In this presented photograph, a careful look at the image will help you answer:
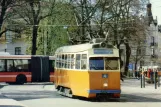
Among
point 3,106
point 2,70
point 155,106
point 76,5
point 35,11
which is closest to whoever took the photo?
point 3,106

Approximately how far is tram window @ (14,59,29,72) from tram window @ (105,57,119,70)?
22.8 m

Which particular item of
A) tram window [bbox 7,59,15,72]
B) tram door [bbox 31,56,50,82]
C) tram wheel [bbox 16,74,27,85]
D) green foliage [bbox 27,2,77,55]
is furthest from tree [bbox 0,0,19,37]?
green foliage [bbox 27,2,77,55]

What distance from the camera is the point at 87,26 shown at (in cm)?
4834

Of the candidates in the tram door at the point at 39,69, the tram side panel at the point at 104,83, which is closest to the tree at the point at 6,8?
the tram door at the point at 39,69

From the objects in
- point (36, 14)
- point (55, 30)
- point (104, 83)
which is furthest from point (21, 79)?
point (104, 83)

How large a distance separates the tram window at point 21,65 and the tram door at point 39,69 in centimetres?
60

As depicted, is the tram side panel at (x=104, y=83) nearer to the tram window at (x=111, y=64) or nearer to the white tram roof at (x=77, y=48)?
the tram window at (x=111, y=64)

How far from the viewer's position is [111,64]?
2581 centimetres

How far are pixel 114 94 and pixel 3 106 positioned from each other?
699 cm

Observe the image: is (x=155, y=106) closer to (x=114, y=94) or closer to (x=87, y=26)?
(x=114, y=94)

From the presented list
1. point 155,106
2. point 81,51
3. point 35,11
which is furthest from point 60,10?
point 155,106

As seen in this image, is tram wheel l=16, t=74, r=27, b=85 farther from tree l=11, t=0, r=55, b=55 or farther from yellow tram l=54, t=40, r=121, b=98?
yellow tram l=54, t=40, r=121, b=98

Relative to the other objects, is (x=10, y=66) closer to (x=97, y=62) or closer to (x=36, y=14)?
(x=36, y=14)

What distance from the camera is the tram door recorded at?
157ft
